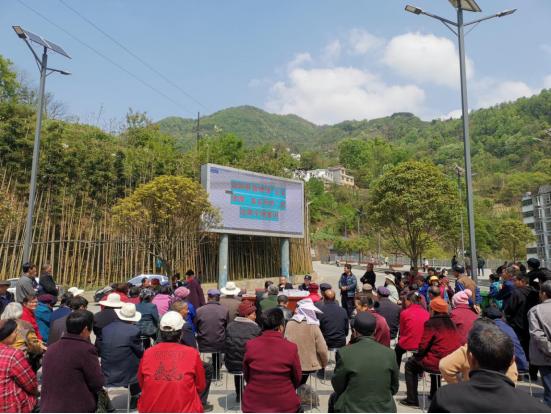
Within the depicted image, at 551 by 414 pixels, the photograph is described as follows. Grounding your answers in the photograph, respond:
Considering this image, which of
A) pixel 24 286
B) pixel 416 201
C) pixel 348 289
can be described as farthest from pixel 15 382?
pixel 416 201

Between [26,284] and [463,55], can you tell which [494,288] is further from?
[26,284]

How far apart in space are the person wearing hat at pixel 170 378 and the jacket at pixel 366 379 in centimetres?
121

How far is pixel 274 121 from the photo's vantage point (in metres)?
193

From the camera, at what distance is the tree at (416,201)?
19297 mm

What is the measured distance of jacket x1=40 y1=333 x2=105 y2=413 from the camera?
3.15 metres

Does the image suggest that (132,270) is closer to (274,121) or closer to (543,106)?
(543,106)

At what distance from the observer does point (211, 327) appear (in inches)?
233

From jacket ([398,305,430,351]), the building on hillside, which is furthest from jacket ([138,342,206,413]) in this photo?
the building on hillside

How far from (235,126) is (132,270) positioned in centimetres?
13720

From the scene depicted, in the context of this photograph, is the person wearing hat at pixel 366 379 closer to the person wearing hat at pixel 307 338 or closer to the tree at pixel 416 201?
the person wearing hat at pixel 307 338

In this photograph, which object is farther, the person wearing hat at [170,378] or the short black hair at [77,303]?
the short black hair at [77,303]

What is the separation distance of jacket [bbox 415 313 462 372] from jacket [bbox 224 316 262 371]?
87.8 inches

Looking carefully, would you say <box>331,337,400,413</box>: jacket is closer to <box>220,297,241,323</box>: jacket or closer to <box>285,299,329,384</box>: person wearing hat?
<box>285,299,329,384</box>: person wearing hat

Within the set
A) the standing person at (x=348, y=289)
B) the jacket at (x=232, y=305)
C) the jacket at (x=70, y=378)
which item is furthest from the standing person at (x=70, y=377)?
the standing person at (x=348, y=289)
